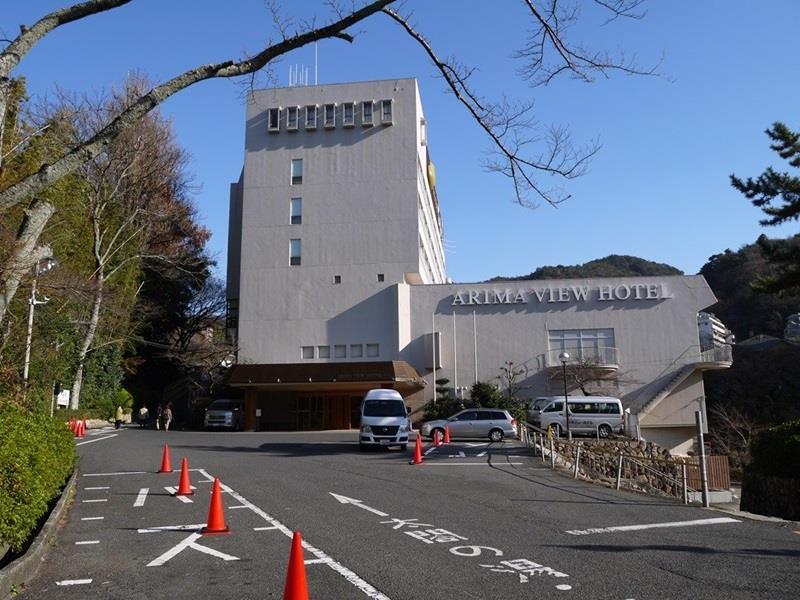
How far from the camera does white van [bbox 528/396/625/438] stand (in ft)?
115

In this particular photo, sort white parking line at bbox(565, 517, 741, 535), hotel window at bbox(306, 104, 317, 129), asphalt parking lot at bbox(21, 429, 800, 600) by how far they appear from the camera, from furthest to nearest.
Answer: hotel window at bbox(306, 104, 317, 129) < white parking line at bbox(565, 517, 741, 535) < asphalt parking lot at bbox(21, 429, 800, 600)

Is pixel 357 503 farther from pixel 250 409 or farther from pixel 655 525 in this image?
pixel 250 409

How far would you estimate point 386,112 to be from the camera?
160 feet

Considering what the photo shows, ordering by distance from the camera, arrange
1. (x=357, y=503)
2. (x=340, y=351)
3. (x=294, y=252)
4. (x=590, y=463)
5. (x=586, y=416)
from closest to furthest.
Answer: (x=357, y=503), (x=590, y=463), (x=586, y=416), (x=340, y=351), (x=294, y=252)

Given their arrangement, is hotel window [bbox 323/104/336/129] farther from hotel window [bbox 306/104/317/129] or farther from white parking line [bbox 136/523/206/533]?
white parking line [bbox 136/523/206/533]

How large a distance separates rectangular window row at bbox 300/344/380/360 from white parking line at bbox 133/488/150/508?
31.6 metres

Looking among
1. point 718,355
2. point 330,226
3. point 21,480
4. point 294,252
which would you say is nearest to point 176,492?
point 21,480

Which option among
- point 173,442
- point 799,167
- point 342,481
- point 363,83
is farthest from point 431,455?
point 363,83

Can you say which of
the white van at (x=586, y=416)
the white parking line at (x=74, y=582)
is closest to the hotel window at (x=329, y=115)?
the white van at (x=586, y=416)

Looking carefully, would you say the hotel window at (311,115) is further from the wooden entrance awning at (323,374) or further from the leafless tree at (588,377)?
the leafless tree at (588,377)

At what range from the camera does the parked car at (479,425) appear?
1229 inches

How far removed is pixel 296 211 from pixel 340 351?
10.5 metres

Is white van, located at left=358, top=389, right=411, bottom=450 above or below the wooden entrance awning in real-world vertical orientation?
below

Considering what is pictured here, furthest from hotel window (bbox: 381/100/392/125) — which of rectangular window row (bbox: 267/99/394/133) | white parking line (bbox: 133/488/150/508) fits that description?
white parking line (bbox: 133/488/150/508)
